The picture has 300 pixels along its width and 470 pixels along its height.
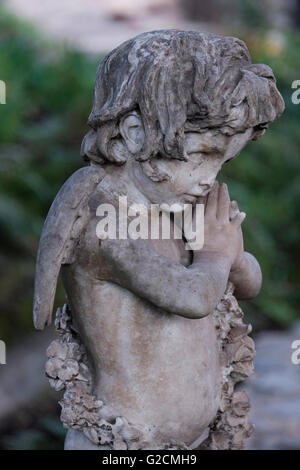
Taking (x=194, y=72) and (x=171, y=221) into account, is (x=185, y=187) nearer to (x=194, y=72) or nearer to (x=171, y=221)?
(x=171, y=221)

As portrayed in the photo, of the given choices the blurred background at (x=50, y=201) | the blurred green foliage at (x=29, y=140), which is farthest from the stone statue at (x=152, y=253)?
the blurred green foliage at (x=29, y=140)

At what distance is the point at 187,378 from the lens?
2.40 metres

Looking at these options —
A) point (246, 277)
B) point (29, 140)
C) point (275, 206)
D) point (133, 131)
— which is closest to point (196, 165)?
point (133, 131)

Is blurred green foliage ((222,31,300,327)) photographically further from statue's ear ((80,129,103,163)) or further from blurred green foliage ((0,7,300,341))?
statue's ear ((80,129,103,163))

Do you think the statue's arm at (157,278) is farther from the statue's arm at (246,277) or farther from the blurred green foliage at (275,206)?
the blurred green foliage at (275,206)

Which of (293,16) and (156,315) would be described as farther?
(293,16)

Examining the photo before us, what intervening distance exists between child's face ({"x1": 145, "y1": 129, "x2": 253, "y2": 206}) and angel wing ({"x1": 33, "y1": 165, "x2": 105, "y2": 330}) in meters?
0.20

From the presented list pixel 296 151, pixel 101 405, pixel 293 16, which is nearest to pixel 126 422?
pixel 101 405

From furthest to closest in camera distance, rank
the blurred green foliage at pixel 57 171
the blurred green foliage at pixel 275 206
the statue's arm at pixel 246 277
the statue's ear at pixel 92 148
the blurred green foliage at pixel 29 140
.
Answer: the blurred green foliage at pixel 275 206, the blurred green foliage at pixel 57 171, the blurred green foliage at pixel 29 140, the statue's arm at pixel 246 277, the statue's ear at pixel 92 148

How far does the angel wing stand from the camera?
223 cm

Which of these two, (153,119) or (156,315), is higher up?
(153,119)

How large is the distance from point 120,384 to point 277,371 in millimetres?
3459

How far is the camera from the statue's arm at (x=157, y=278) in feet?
7.36

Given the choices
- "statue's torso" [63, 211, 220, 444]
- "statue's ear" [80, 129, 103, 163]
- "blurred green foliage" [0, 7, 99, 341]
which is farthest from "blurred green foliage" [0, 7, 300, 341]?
"statue's ear" [80, 129, 103, 163]
